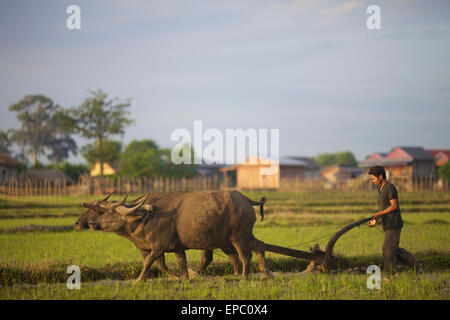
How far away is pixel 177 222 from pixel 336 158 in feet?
260

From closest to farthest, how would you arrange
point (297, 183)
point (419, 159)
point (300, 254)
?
point (300, 254) < point (297, 183) < point (419, 159)

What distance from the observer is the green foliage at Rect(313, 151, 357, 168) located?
8112cm

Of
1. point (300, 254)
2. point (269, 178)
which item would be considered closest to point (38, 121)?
point (269, 178)

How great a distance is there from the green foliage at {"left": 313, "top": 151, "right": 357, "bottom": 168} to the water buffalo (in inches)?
2975

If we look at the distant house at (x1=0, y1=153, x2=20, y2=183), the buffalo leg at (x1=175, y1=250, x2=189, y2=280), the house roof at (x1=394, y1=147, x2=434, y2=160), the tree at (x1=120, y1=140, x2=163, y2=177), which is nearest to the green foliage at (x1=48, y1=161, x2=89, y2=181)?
the tree at (x1=120, y1=140, x2=163, y2=177)

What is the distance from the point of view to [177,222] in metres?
6.90

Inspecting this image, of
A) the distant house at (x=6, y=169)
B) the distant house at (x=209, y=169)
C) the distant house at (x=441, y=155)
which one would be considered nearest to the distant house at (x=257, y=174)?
the distant house at (x=209, y=169)

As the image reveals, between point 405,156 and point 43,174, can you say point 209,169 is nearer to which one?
point 43,174

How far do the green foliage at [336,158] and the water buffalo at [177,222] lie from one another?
75.6 metres

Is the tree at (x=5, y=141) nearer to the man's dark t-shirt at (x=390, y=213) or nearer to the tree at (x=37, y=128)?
the tree at (x=37, y=128)

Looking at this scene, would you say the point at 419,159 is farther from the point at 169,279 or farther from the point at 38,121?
the point at 38,121

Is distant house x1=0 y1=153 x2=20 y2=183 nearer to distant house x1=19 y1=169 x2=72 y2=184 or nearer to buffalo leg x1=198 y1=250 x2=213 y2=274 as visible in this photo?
distant house x1=19 y1=169 x2=72 y2=184

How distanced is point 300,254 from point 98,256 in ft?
14.5
